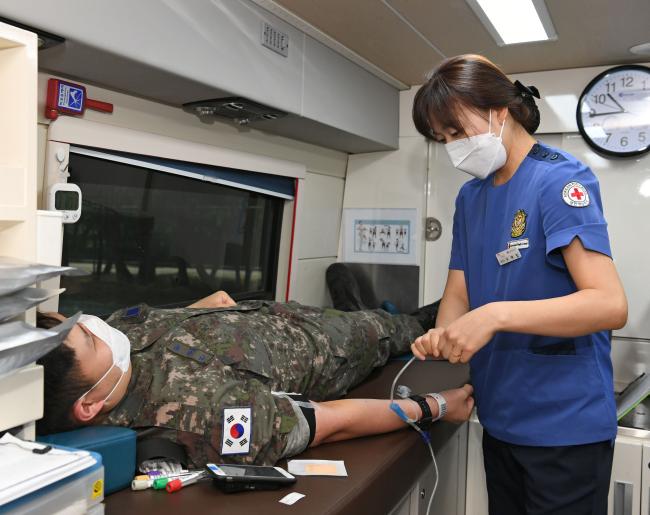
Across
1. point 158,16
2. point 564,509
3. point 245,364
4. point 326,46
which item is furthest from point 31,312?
point 326,46

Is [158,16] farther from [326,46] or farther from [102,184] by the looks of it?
[326,46]

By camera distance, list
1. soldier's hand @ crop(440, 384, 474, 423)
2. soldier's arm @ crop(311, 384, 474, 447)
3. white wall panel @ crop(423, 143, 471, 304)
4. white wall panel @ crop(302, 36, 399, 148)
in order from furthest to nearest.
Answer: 1. white wall panel @ crop(423, 143, 471, 304)
2. white wall panel @ crop(302, 36, 399, 148)
3. soldier's hand @ crop(440, 384, 474, 423)
4. soldier's arm @ crop(311, 384, 474, 447)

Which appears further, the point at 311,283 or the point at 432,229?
the point at 432,229

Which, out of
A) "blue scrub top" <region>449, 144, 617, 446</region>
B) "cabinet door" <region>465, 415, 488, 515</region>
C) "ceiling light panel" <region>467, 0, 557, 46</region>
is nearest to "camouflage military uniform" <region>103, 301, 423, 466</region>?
"cabinet door" <region>465, 415, 488, 515</region>

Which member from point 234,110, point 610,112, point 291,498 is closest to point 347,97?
point 234,110

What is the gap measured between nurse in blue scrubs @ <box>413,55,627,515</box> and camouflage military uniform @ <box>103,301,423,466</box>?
470 millimetres

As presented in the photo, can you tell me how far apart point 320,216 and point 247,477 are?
2.03 metres

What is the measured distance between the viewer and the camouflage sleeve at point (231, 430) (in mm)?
1432

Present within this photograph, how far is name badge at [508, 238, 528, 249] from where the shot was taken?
4.81ft

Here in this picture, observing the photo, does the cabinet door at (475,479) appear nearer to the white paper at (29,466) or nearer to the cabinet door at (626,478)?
the cabinet door at (626,478)

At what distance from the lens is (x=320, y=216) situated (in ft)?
10.5

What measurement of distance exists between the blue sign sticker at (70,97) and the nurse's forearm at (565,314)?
4.26ft

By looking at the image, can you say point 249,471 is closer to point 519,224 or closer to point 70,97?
point 519,224

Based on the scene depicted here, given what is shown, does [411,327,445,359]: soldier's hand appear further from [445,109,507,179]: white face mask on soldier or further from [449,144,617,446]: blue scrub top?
[445,109,507,179]: white face mask on soldier
